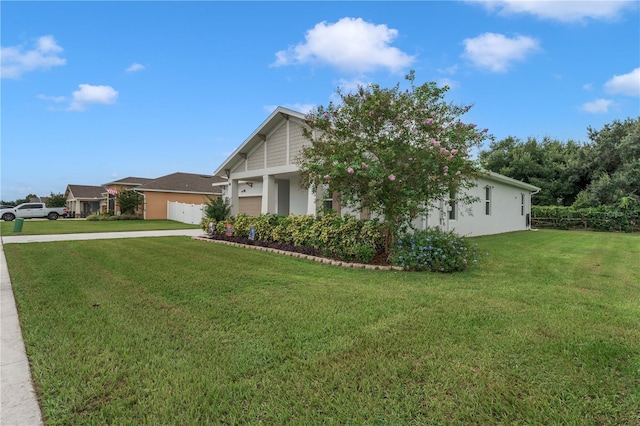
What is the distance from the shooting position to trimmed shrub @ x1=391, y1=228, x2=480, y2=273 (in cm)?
670

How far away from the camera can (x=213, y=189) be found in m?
33.3

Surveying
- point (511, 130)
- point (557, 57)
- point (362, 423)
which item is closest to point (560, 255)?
point (557, 57)

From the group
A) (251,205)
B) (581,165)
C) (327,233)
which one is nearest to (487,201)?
(327,233)

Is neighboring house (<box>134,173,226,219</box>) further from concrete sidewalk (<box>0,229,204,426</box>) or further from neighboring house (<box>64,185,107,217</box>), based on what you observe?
concrete sidewalk (<box>0,229,204,426</box>)

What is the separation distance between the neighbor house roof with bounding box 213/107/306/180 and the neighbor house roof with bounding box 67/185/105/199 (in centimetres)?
3327

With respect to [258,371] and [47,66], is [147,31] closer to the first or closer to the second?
[47,66]

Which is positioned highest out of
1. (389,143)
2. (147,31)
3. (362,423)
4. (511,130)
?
(511,130)

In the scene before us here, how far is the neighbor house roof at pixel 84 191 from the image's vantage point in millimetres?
40056

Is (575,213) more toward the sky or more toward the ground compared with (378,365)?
more toward the sky

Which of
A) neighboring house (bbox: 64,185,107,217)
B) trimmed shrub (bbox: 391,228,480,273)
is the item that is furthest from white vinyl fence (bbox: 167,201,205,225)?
trimmed shrub (bbox: 391,228,480,273)

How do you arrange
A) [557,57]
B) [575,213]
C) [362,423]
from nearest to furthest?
[362,423] < [557,57] < [575,213]

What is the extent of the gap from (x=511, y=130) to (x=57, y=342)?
33414mm

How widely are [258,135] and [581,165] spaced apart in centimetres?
2644

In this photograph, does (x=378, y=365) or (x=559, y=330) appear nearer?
(x=378, y=365)
